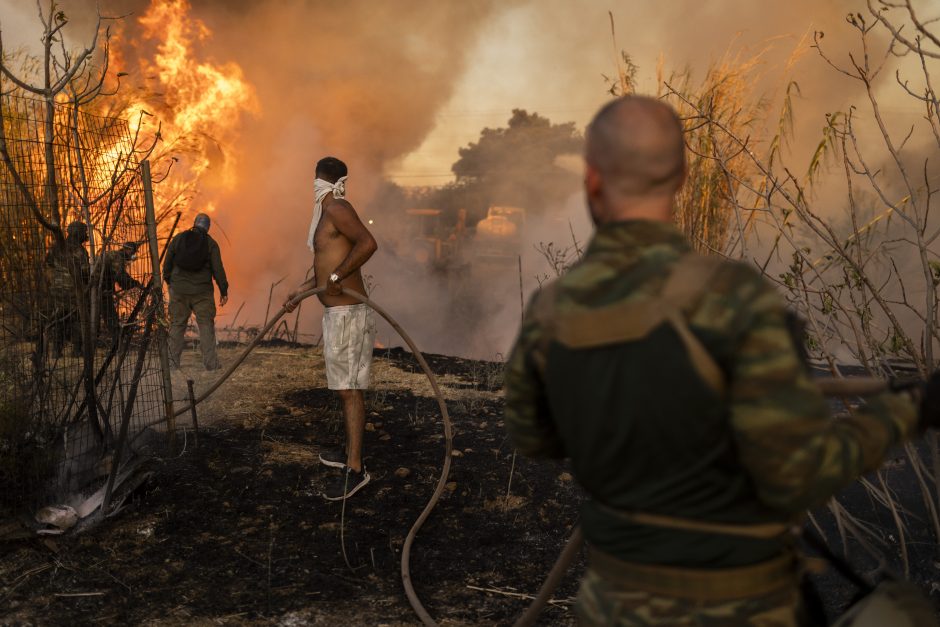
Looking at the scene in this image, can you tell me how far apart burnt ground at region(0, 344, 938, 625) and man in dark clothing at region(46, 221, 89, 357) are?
1.09 meters

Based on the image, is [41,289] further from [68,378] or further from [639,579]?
[639,579]

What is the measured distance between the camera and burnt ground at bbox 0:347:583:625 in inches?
157

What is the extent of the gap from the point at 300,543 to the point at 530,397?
3334 mm

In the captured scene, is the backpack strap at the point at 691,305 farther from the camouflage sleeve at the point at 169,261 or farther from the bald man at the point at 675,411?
the camouflage sleeve at the point at 169,261

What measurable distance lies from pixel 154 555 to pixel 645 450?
377 centimetres

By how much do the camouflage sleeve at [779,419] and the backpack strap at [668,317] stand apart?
6 centimetres

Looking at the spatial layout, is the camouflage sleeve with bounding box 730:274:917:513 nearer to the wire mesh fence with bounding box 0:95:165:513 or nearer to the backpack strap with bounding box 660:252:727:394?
the backpack strap with bounding box 660:252:727:394

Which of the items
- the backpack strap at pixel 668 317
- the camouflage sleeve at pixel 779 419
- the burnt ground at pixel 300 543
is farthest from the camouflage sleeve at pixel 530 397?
the burnt ground at pixel 300 543

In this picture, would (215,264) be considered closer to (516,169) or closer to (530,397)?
(530,397)

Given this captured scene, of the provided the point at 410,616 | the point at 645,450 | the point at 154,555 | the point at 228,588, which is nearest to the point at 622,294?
the point at 645,450

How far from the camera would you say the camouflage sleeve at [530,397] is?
5.58 feet

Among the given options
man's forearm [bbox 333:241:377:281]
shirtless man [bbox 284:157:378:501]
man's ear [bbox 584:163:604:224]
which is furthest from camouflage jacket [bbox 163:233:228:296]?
man's ear [bbox 584:163:604:224]

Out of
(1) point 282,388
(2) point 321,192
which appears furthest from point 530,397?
(1) point 282,388

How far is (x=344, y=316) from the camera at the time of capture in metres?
5.29
